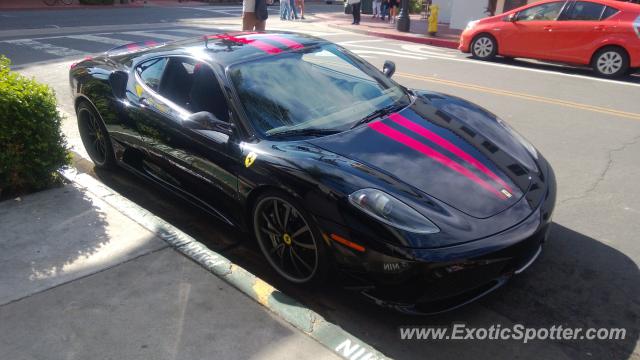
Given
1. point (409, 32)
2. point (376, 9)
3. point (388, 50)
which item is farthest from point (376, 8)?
point (388, 50)

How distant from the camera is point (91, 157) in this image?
17.8 ft

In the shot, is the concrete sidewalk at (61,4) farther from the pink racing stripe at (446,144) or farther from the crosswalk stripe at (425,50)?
the pink racing stripe at (446,144)

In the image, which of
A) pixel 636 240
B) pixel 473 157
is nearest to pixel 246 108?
pixel 473 157

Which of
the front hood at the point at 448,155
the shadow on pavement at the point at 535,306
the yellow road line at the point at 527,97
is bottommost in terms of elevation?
the shadow on pavement at the point at 535,306

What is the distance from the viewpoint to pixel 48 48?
41.1 ft

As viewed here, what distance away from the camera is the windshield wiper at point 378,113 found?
12.5ft

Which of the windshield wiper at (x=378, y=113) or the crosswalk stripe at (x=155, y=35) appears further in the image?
the crosswalk stripe at (x=155, y=35)

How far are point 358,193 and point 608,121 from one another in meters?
5.72

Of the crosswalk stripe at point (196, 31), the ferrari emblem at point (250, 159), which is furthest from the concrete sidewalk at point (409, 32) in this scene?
the ferrari emblem at point (250, 159)

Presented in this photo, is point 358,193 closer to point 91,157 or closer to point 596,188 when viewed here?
point 596,188

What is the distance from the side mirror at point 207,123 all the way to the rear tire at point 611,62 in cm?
952

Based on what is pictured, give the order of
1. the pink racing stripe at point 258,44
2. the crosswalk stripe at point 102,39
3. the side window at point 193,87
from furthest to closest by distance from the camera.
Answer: the crosswalk stripe at point 102,39
the pink racing stripe at point 258,44
the side window at point 193,87

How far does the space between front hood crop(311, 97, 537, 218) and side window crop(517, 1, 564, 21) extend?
8416 millimetres

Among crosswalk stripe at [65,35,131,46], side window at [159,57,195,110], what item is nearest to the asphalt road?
side window at [159,57,195,110]
